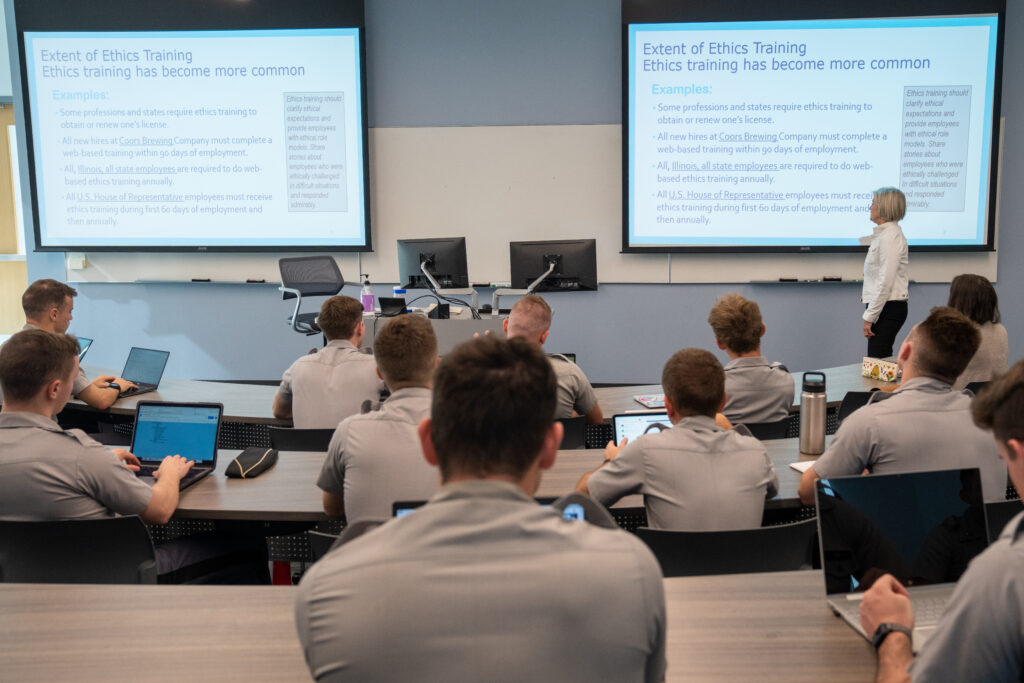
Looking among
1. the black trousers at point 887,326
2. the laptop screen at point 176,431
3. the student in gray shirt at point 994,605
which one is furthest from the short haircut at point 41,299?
the black trousers at point 887,326

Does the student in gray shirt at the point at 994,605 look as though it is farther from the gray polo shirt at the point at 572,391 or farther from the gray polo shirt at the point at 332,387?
the gray polo shirt at the point at 332,387

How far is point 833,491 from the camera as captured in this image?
1621mm

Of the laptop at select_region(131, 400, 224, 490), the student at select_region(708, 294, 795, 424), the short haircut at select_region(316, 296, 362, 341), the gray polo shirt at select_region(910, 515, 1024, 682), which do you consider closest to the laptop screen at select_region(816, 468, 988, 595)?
the gray polo shirt at select_region(910, 515, 1024, 682)

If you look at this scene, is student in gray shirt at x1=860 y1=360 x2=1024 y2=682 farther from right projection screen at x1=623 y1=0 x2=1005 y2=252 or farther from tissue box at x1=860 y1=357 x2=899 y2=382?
right projection screen at x1=623 y1=0 x2=1005 y2=252

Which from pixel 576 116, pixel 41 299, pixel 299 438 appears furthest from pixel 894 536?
pixel 576 116

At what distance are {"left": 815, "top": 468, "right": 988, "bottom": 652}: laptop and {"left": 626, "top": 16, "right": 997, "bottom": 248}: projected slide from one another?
16.5 ft

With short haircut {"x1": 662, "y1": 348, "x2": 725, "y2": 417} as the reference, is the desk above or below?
below

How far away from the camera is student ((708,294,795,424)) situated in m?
3.35

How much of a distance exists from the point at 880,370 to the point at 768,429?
4.46 ft

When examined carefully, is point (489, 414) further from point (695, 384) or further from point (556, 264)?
point (556, 264)

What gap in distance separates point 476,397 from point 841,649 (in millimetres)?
912

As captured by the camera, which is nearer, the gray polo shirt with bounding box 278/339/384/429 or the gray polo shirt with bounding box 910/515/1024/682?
the gray polo shirt with bounding box 910/515/1024/682

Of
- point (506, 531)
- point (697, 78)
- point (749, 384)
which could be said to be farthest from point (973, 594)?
Result: point (697, 78)

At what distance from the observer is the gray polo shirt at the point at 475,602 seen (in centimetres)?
99
